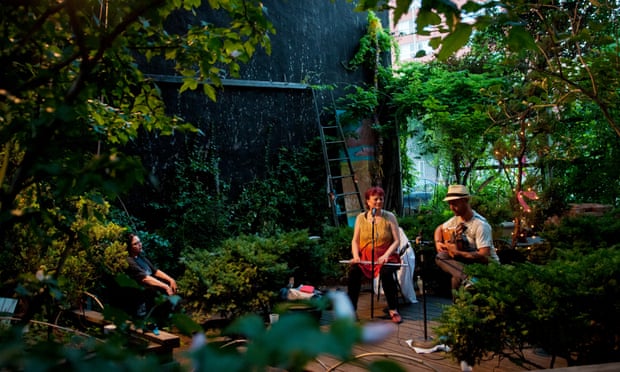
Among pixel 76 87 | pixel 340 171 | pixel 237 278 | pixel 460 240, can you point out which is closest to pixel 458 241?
pixel 460 240

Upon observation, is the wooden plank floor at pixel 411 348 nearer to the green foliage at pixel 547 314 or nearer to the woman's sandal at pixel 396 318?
the woman's sandal at pixel 396 318

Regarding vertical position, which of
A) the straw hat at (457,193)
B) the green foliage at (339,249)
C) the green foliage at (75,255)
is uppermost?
the straw hat at (457,193)

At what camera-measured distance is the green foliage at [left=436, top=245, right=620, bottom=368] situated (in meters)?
2.92

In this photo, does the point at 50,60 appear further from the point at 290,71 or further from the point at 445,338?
the point at 290,71

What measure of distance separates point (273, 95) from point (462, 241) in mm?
5713

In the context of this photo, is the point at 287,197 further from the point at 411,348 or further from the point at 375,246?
the point at 411,348

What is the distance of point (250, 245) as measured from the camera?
204 inches

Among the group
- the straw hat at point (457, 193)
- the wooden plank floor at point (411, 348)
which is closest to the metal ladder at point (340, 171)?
the wooden plank floor at point (411, 348)

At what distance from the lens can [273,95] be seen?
31.0ft

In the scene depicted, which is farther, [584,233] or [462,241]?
[584,233]

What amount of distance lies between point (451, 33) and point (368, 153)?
9.70 m

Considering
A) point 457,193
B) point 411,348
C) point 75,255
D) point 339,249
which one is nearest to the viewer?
point 411,348

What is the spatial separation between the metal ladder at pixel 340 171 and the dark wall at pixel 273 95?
1.04ft

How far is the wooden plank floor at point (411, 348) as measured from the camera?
137 inches
